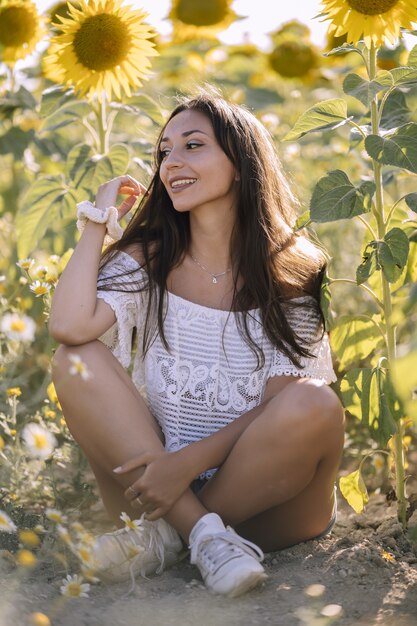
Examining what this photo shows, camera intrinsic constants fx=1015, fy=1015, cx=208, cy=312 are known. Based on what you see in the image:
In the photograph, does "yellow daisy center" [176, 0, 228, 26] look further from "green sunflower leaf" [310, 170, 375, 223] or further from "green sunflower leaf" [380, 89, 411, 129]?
"green sunflower leaf" [310, 170, 375, 223]

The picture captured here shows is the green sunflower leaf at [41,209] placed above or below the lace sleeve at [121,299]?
above

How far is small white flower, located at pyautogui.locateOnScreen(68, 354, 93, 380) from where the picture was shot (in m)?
1.93

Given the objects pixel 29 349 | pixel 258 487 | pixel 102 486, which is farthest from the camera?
pixel 29 349

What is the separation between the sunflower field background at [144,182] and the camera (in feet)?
6.46

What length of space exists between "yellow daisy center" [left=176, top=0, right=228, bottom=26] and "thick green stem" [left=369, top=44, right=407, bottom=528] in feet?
7.68

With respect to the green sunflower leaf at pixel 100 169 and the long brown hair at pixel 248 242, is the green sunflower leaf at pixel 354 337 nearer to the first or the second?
the long brown hair at pixel 248 242

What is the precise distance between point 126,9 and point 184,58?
187cm

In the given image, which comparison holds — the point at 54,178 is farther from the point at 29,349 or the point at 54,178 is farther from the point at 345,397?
the point at 345,397

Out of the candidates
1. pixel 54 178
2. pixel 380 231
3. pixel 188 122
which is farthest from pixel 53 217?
pixel 380 231

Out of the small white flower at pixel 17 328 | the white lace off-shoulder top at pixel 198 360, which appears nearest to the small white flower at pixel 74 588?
the white lace off-shoulder top at pixel 198 360

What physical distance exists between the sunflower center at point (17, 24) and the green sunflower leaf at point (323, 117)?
122 cm

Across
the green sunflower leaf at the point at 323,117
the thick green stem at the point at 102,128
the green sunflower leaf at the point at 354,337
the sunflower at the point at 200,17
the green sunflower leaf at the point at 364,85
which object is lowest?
the green sunflower leaf at the point at 354,337

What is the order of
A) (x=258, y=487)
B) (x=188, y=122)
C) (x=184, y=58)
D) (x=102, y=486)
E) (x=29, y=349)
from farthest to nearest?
1. (x=184, y=58)
2. (x=29, y=349)
3. (x=188, y=122)
4. (x=102, y=486)
5. (x=258, y=487)

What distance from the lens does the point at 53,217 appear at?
2.62 m
